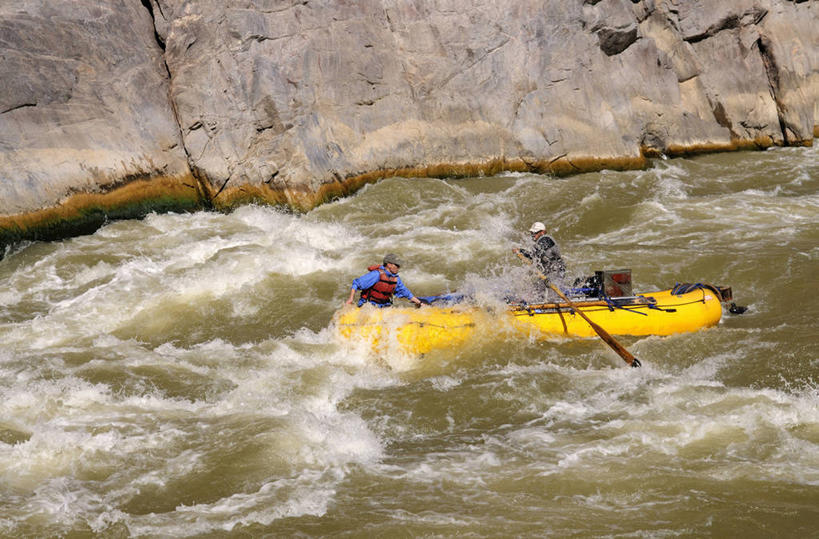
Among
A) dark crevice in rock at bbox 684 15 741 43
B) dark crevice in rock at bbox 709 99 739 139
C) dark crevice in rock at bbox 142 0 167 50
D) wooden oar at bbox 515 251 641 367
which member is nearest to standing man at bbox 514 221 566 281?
wooden oar at bbox 515 251 641 367

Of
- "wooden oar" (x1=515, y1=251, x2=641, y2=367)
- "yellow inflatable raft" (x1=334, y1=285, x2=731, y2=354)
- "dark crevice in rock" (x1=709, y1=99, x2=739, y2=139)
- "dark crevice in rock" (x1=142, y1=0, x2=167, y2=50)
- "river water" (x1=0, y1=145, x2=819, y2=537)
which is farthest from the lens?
"dark crevice in rock" (x1=709, y1=99, x2=739, y2=139)

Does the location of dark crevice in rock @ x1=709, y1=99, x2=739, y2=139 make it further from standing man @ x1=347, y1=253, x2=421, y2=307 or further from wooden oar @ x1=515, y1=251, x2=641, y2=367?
standing man @ x1=347, y1=253, x2=421, y2=307

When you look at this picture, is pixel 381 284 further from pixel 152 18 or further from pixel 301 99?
pixel 152 18

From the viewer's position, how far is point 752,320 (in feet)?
28.0

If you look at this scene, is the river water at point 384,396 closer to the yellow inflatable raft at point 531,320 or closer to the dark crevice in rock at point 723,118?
the yellow inflatable raft at point 531,320

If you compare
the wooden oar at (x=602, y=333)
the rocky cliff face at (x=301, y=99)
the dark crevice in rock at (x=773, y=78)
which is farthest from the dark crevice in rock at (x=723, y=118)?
the wooden oar at (x=602, y=333)

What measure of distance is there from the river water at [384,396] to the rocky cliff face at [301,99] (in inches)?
49.0

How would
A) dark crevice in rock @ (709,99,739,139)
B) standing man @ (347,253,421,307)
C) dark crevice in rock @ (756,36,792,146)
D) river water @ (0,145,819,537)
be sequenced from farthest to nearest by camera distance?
dark crevice in rock @ (756,36,792,146) → dark crevice in rock @ (709,99,739,139) → standing man @ (347,253,421,307) → river water @ (0,145,819,537)

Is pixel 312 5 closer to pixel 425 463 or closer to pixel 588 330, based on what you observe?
pixel 588 330

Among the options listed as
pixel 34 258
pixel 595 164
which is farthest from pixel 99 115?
pixel 595 164

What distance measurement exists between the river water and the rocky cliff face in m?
1.24

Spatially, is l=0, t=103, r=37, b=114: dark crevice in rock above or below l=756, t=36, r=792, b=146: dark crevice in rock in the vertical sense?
above

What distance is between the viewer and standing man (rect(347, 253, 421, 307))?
809cm

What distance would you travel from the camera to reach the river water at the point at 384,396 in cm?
509
